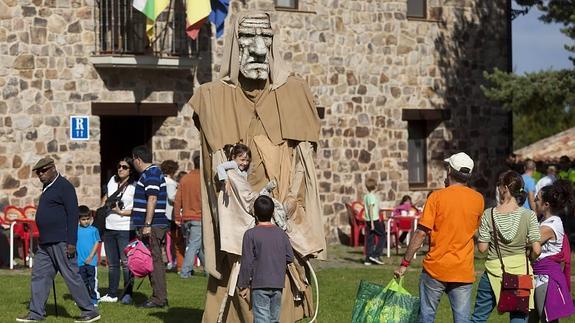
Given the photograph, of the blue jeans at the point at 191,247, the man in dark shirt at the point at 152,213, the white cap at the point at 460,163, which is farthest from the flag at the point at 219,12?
the white cap at the point at 460,163

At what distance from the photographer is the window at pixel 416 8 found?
2814 centimetres

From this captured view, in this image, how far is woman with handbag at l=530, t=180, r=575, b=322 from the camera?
11203 millimetres

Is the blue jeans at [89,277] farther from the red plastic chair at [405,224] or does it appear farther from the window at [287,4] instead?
the window at [287,4]

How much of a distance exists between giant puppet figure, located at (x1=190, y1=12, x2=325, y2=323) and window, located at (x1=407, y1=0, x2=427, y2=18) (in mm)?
16655

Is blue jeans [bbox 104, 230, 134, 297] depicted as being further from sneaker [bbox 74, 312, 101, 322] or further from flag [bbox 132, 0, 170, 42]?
flag [bbox 132, 0, 170, 42]

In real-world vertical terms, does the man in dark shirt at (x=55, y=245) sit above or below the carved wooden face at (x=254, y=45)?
below

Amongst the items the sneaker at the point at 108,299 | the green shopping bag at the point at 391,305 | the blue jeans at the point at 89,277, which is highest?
the green shopping bag at the point at 391,305

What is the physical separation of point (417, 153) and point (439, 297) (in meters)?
18.2

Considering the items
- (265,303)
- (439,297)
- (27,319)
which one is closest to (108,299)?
(27,319)

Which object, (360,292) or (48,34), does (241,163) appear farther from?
(48,34)

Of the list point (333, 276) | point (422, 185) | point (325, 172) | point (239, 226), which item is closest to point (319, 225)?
point (239, 226)

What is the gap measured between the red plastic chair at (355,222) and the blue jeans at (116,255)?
10.1 metres

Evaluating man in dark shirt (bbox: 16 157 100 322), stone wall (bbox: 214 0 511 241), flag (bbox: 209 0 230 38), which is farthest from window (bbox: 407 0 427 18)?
man in dark shirt (bbox: 16 157 100 322)

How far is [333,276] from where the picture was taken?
1945 centimetres
